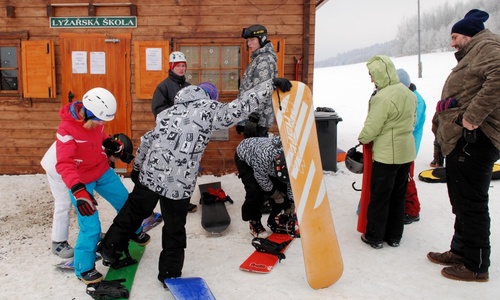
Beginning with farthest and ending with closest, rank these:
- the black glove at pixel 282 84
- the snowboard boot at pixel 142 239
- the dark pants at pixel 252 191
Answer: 1. the dark pants at pixel 252 191
2. the snowboard boot at pixel 142 239
3. the black glove at pixel 282 84

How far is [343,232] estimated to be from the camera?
484cm

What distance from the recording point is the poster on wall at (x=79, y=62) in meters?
7.01

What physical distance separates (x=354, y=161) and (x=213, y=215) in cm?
188

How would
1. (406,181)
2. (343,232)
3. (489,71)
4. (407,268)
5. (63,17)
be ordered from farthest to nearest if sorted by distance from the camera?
(63,17) → (343,232) → (406,181) → (407,268) → (489,71)

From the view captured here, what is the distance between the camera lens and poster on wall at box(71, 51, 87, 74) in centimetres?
701

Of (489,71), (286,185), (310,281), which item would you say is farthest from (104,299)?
(489,71)

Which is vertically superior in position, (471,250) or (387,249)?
(471,250)

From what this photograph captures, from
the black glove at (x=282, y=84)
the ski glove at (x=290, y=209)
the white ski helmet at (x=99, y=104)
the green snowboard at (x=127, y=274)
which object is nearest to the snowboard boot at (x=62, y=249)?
the green snowboard at (x=127, y=274)

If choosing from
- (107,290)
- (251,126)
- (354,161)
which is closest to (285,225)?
(354,161)

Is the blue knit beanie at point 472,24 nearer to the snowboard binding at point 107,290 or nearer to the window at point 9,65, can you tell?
the snowboard binding at point 107,290

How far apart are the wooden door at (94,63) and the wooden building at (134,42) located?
17 mm

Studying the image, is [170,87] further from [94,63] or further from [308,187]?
[308,187]

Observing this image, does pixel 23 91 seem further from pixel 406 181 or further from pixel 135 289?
pixel 406 181

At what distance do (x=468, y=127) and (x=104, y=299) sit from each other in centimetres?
333
